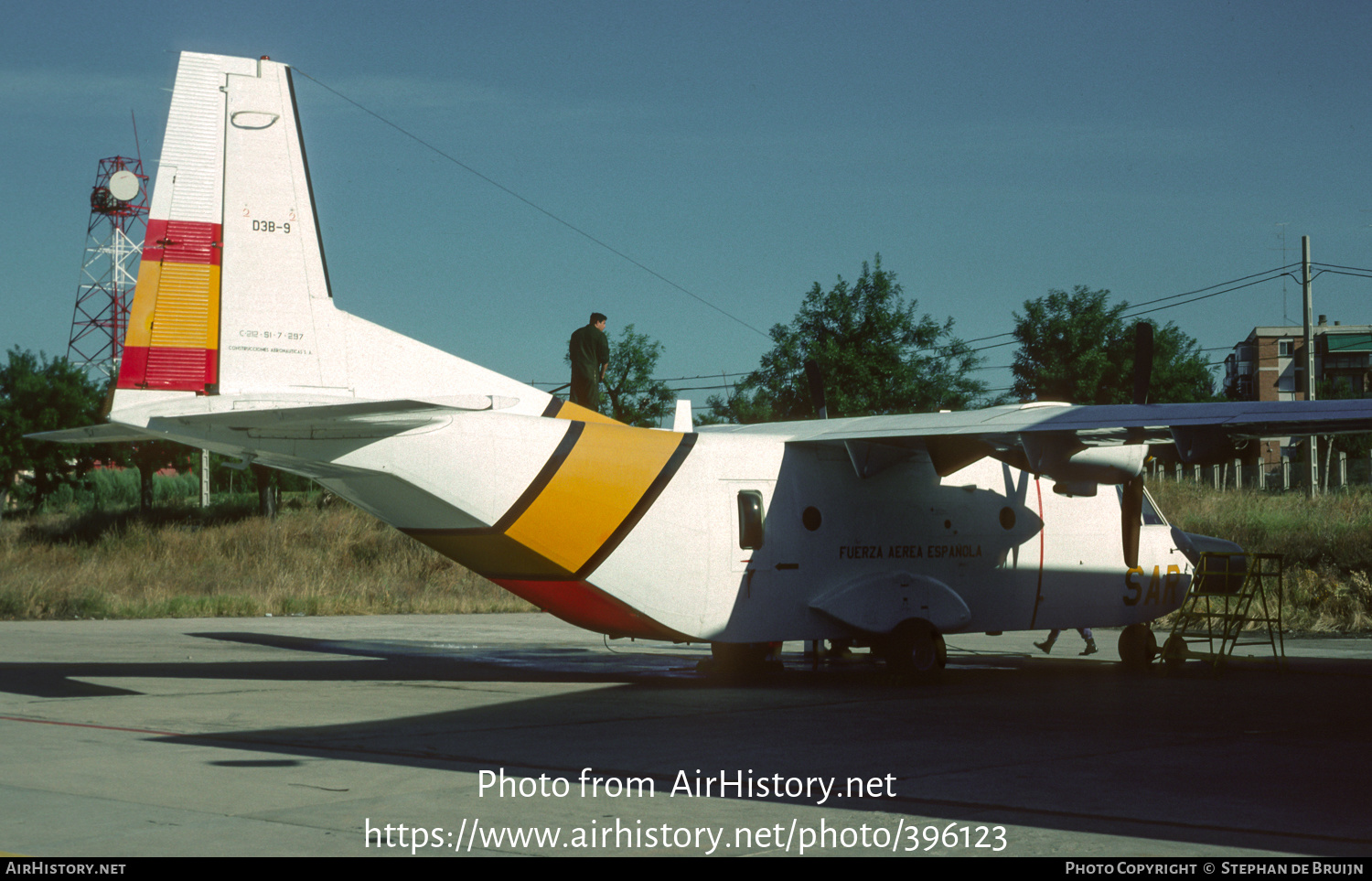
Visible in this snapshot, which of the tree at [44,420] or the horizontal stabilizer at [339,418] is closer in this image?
the horizontal stabilizer at [339,418]

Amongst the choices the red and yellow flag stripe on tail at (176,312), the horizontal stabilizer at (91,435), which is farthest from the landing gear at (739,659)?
the horizontal stabilizer at (91,435)

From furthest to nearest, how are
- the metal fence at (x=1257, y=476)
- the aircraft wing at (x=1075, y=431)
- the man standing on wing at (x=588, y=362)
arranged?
the metal fence at (x=1257, y=476)
the man standing on wing at (x=588, y=362)
the aircraft wing at (x=1075, y=431)

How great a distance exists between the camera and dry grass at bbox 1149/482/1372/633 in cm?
2355

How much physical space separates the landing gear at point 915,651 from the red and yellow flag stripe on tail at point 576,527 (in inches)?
108

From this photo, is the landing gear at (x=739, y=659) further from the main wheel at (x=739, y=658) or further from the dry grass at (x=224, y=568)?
the dry grass at (x=224, y=568)

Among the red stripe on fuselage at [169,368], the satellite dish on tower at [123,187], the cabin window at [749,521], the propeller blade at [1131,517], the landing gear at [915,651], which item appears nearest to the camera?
the red stripe on fuselage at [169,368]

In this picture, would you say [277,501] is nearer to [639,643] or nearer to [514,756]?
[639,643]

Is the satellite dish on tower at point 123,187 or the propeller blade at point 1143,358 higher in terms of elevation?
the satellite dish on tower at point 123,187

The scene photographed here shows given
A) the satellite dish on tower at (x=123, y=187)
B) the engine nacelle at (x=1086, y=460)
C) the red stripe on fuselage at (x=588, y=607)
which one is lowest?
the red stripe on fuselage at (x=588, y=607)

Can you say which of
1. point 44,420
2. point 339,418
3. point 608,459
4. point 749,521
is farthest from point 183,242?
point 44,420

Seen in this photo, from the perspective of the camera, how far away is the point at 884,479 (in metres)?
15.0

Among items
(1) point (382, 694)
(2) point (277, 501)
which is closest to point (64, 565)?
(2) point (277, 501)

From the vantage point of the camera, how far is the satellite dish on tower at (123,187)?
25.5 metres

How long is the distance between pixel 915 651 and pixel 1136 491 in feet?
13.0
